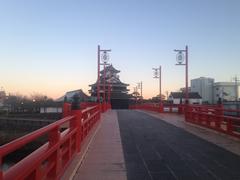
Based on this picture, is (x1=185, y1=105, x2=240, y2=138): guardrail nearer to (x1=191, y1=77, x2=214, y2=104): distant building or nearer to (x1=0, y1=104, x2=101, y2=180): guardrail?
(x1=0, y1=104, x2=101, y2=180): guardrail

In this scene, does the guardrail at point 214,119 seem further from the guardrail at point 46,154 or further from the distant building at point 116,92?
the distant building at point 116,92

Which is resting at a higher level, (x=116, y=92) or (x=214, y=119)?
(x=116, y=92)

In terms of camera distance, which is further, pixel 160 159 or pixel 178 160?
pixel 160 159

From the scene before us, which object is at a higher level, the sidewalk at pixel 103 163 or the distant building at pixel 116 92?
the distant building at pixel 116 92

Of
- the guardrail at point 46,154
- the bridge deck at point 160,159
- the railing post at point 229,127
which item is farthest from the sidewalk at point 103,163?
the railing post at point 229,127

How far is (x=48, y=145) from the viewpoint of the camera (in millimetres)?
5297

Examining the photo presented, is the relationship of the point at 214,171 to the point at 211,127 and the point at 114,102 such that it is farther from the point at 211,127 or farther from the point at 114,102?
the point at 114,102

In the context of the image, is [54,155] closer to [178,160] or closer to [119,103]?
[178,160]

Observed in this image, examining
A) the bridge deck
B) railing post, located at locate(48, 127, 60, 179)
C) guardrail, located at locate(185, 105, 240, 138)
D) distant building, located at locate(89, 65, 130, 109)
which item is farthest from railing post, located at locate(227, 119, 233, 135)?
distant building, located at locate(89, 65, 130, 109)

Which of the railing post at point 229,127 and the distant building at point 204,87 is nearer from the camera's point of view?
the railing post at point 229,127

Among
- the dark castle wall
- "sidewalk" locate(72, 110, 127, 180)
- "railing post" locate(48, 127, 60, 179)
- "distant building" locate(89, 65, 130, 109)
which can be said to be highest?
"distant building" locate(89, 65, 130, 109)

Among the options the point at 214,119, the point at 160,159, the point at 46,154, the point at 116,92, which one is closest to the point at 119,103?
the point at 116,92

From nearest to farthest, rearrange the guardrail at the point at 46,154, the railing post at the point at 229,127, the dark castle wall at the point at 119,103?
the guardrail at the point at 46,154, the railing post at the point at 229,127, the dark castle wall at the point at 119,103

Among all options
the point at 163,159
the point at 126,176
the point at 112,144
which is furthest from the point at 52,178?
the point at 112,144
